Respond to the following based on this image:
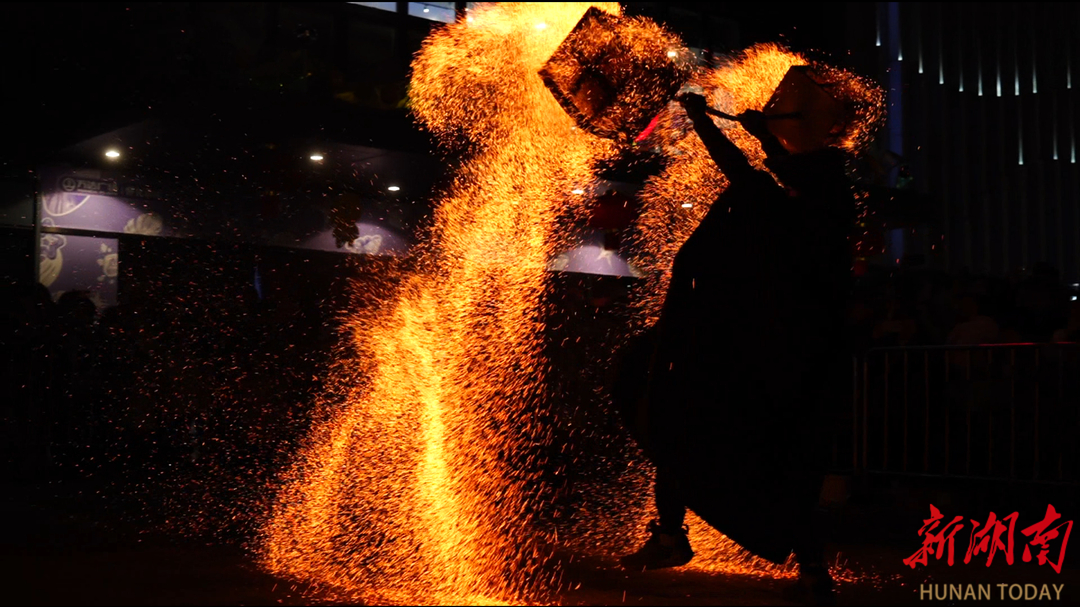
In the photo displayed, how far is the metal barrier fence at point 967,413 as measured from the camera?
714 cm

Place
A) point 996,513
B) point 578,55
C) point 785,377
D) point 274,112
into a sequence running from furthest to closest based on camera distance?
point 274,112
point 996,513
point 578,55
point 785,377

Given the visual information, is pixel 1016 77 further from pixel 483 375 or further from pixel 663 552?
pixel 663 552

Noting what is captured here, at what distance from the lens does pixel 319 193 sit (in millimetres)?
13219

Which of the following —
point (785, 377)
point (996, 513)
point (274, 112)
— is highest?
point (274, 112)

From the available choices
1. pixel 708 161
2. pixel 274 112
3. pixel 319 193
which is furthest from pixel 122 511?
→ pixel 319 193

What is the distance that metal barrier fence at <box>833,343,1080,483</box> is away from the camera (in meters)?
7.14

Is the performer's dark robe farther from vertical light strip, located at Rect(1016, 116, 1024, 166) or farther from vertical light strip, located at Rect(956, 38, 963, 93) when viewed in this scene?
vertical light strip, located at Rect(956, 38, 963, 93)

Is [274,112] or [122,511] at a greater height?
[274,112]

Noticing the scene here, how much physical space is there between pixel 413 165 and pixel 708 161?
20.3 feet

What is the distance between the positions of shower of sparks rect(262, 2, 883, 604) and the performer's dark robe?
0.71 m

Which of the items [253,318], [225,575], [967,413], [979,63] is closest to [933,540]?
[967,413]

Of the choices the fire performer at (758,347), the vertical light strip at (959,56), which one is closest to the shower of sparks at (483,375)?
the fire performer at (758,347)

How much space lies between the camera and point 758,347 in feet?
14.9

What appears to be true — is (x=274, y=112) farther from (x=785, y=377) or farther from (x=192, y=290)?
(x=785, y=377)
